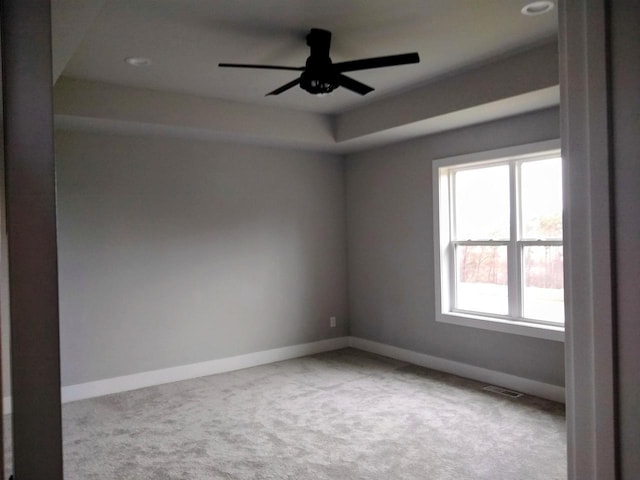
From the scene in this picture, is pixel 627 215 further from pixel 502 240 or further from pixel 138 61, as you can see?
pixel 502 240

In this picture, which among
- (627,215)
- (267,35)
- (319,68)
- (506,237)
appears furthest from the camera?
(506,237)

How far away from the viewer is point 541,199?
4258 millimetres

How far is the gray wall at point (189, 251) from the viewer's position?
4.44 metres

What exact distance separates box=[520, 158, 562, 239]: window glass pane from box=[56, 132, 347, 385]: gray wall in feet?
7.84

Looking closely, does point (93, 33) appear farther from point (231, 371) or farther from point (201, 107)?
point (231, 371)

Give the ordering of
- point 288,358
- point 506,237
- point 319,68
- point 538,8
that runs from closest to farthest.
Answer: point 538,8, point 319,68, point 506,237, point 288,358

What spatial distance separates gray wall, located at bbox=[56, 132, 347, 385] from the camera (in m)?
4.44

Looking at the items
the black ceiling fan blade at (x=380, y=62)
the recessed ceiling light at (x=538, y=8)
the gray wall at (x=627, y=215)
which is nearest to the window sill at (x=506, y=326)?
the recessed ceiling light at (x=538, y=8)

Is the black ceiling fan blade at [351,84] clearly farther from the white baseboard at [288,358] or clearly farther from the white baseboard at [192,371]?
the white baseboard at [192,371]

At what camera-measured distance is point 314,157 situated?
590 cm

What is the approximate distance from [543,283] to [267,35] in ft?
10.1

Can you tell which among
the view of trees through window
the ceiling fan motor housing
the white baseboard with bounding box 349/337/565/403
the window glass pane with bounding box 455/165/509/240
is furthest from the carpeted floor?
the ceiling fan motor housing

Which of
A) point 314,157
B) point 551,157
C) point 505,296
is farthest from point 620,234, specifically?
point 314,157

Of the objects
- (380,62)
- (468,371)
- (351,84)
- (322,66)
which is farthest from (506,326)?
(322,66)
